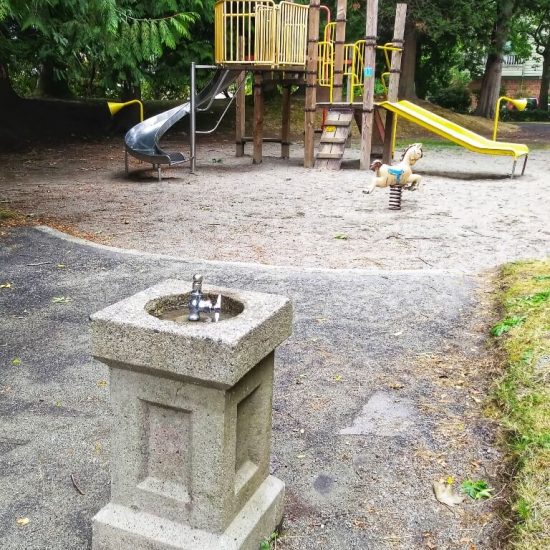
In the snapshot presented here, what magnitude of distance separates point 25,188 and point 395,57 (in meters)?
7.91

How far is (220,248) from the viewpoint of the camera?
6.94 meters

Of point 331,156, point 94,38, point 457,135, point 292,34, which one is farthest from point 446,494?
point 292,34

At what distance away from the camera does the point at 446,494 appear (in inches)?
109

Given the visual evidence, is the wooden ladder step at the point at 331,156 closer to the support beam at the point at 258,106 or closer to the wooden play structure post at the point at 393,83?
the wooden play structure post at the point at 393,83

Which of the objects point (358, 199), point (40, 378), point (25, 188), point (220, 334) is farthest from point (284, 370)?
point (25, 188)

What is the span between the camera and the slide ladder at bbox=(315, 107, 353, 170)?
13.5 m

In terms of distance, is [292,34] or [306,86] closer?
[292,34]

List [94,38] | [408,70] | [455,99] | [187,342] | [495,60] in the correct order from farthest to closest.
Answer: [455,99], [495,60], [408,70], [94,38], [187,342]

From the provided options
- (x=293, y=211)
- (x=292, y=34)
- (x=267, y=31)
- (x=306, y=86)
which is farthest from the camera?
(x=306, y=86)

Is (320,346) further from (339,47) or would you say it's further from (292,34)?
(339,47)

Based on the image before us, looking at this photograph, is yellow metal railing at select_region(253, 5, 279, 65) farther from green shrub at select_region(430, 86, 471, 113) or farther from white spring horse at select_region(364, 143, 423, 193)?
green shrub at select_region(430, 86, 471, 113)

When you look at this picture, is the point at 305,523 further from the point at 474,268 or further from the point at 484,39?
the point at 484,39

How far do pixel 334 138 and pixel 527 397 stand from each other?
10946 mm

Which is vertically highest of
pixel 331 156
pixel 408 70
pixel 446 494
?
pixel 408 70
